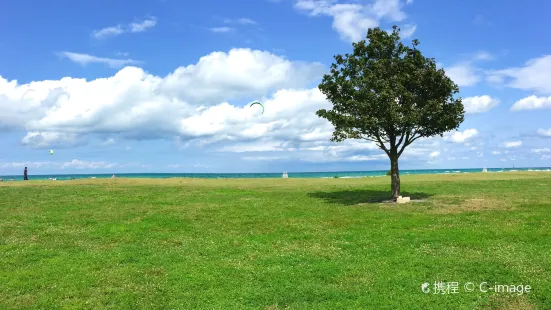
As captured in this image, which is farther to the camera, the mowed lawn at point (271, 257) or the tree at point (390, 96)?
the tree at point (390, 96)

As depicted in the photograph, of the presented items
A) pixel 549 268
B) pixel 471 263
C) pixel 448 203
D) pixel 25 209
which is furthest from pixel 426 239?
pixel 25 209

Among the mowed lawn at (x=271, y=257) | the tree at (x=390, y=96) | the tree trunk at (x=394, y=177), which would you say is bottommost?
the mowed lawn at (x=271, y=257)

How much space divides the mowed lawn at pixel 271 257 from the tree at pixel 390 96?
9939 mm

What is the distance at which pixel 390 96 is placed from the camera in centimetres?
4041

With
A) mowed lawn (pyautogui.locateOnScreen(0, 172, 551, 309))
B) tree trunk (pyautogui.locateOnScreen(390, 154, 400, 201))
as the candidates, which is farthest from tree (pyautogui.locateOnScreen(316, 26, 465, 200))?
mowed lawn (pyautogui.locateOnScreen(0, 172, 551, 309))

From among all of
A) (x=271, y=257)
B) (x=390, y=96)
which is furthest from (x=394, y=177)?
(x=271, y=257)

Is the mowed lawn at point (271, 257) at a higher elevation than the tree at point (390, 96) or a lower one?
lower

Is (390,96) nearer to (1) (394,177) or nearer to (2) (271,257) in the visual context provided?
(1) (394,177)

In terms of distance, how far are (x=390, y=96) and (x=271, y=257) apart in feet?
83.5

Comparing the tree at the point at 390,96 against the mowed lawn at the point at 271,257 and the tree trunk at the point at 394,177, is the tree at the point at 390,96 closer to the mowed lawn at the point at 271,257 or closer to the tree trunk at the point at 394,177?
the tree trunk at the point at 394,177

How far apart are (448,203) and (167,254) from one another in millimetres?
28280

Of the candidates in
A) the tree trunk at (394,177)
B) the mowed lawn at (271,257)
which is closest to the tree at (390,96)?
the tree trunk at (394,177)

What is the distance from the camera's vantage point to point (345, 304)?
14359 mm

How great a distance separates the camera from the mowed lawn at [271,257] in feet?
49.1
